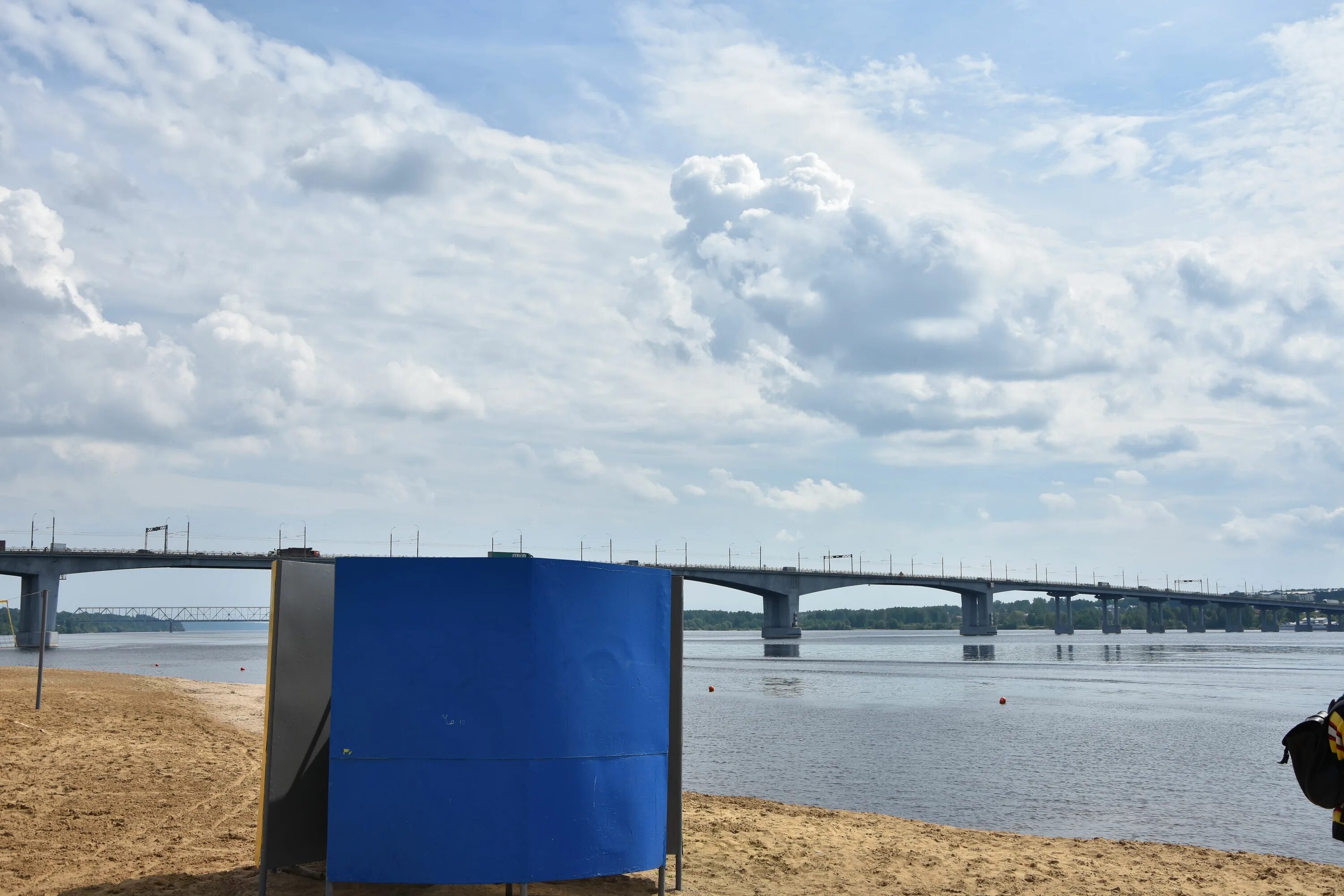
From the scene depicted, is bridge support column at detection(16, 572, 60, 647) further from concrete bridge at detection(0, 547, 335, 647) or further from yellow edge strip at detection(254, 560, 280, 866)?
yellow edge strip at detection(254, 560, 280, 866)

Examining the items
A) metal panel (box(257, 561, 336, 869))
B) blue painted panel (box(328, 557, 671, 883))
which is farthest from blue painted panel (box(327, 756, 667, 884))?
metal panel (box(257, 561, 336, 869))

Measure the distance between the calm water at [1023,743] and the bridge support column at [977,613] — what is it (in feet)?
299

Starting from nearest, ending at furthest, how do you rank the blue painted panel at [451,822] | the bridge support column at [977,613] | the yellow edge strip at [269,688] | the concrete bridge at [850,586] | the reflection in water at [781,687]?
the blue painted panel at [451,822], the yellow edge strip at [269,688], the reflection in water at [781,687], the concrete bridge at [850,586], the bridge support column at [977,613]

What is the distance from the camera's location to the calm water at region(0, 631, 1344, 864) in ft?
64.7

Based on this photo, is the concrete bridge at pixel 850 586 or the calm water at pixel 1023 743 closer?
the calm water at pixel 1023 743

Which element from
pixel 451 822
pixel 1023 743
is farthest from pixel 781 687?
pixel 451 822

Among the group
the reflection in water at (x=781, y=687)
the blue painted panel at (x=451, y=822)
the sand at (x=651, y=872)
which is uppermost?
the blue painted panel at (x=451, y=822)

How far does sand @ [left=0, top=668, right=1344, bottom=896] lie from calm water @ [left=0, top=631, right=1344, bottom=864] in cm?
250

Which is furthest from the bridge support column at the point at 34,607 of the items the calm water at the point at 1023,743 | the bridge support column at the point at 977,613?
the bridge support column at the point at 977,613

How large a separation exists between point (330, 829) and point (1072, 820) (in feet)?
46.0

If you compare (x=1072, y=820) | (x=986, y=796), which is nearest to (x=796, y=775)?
(x=986, y=796)

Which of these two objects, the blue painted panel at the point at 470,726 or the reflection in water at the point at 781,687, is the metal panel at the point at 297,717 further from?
the reflection in water at the point at 781,687

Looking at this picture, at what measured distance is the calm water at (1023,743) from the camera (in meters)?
19.7

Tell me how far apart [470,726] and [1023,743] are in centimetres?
2518
